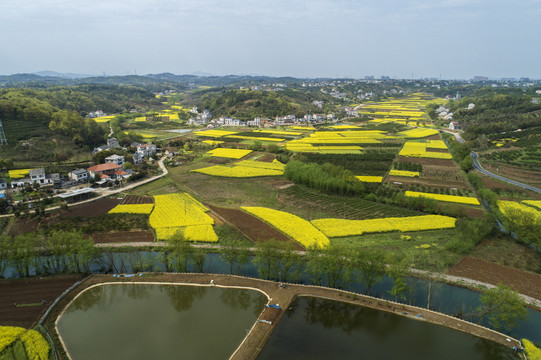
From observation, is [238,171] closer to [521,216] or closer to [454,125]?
[521,216]

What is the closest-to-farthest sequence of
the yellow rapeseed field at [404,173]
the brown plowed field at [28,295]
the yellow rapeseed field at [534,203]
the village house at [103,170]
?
the brown plowed field at [28,295]
the yellow rapeseed field at [534,203]
the village house at [103,170]
the yellow rapeseed field at [404,173]

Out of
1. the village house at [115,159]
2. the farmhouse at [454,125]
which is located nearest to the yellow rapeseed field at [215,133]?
the village house at [115,159]

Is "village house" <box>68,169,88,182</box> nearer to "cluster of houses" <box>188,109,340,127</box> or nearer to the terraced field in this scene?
the terraced field

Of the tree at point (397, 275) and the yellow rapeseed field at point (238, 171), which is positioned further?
the yellow rapeseed field at point (238, 171)

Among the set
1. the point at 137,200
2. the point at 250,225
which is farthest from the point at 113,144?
the point at 250,225

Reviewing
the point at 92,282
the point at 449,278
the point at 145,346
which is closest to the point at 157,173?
the point at 92,282

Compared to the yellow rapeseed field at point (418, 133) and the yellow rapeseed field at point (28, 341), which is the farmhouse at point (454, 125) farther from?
the yellow rapeseed field at point (28, 341)
